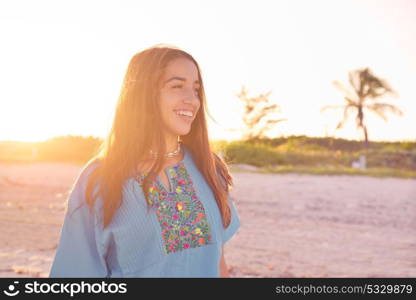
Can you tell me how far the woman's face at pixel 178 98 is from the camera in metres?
2.08

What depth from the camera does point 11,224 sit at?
8008mm

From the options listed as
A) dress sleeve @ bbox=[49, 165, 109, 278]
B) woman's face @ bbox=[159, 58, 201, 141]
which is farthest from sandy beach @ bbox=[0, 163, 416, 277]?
woman's face @ bbox=[159, 58, 201, 141]

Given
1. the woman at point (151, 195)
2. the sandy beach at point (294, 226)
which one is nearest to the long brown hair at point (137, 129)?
the woman at point (151, 195)

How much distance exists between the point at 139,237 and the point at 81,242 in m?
0.22

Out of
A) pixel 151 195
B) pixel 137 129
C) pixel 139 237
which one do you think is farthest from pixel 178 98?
pixel 139 237

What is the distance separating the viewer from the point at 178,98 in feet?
6.82

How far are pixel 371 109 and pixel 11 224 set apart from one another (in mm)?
21647

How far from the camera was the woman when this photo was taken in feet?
6.46

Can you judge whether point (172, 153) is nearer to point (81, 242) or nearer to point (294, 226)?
point (81, 242)

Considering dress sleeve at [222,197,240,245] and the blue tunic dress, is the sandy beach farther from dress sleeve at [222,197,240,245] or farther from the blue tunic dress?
the blue tunic dress

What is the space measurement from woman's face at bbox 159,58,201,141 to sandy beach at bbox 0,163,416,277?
3.27 meters

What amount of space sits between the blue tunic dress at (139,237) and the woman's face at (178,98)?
25 cm

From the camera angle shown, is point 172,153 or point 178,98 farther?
point 172,153

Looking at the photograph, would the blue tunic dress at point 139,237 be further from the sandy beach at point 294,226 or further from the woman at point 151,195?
the sandy beach at point 294,226
